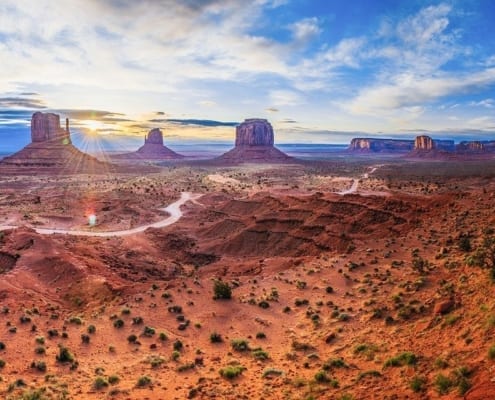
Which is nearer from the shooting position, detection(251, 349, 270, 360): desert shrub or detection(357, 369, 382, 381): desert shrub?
detection(357, 369, 382, 381): desert shrub

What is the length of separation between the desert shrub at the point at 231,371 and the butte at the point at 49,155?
134m

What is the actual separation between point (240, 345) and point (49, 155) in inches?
5729

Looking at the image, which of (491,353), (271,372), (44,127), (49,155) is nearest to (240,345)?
(271,372)

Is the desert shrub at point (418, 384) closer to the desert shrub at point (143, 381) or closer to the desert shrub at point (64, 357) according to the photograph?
the desert shrub at point (143, 381)

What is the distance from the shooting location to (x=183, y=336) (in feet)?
60.6

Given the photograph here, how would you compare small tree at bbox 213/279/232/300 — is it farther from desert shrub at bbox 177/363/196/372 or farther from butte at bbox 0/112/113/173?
butte at bbox 0/112/113/173

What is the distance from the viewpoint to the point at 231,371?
46.1ft

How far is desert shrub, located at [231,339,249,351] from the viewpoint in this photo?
16.8m

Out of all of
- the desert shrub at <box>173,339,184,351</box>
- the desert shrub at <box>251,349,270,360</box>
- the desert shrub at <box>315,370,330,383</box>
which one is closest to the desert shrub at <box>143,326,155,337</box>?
the desert shrub at <box>173,339,184,351</box>

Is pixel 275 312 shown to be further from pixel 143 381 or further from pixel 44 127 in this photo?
pixel 44 127

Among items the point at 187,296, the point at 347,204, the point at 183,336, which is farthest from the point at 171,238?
the point at 183,336

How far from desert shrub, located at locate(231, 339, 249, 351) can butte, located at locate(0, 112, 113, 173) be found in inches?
5185

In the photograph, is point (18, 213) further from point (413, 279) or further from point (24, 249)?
point (413, 279)

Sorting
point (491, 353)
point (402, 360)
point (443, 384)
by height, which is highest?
point (491, 353)
